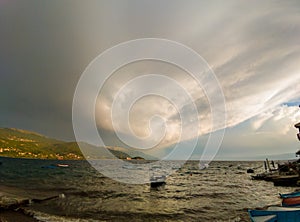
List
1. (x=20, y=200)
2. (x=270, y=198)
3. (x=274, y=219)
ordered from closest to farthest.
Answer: (x=274, y=219)
(x=20, y=200)
(x=270, y=198)

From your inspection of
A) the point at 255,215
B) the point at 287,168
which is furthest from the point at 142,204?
the point at 287,168

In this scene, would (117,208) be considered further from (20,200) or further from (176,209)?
(20,200)

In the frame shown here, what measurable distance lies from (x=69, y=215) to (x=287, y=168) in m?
50.0

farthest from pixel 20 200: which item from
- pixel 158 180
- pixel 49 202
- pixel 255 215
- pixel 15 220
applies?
pixel 158 180

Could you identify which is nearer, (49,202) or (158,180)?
(49,202)

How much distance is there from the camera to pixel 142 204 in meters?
27.1

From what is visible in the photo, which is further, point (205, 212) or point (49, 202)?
point (49, 202)

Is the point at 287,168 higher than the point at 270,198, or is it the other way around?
the point at 287,168

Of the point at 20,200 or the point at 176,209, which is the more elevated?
the point at 20,200

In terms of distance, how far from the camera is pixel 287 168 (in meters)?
48.8

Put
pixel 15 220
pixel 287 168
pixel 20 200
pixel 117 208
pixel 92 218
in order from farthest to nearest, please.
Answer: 1. pixel 287 168
2. pixel 117 208
3. pixel 20 200
4. pixel 92 218
5. pixel 15 220

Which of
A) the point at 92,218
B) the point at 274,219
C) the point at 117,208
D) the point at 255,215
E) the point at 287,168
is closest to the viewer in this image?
the point at 274,219

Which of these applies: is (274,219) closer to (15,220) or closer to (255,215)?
(255,215)

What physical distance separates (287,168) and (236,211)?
34.1 meters
